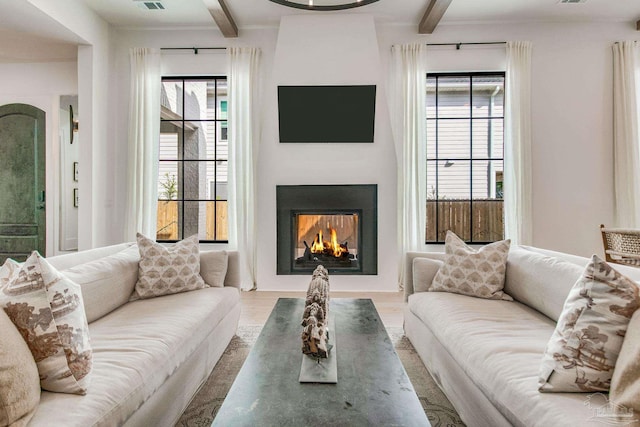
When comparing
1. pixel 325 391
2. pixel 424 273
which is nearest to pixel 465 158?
pixel 424 273

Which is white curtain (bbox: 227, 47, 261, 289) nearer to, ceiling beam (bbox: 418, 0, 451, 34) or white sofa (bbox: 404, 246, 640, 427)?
ceiling beam (bbox: 418, 0, 451, 34)

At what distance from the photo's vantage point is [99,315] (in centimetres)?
185

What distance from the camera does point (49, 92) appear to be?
4.45m

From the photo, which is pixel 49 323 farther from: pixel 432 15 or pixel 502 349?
pixel 432 15

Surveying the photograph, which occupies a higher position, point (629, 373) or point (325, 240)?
point (325, 240)

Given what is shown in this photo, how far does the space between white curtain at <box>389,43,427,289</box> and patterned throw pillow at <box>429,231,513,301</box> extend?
5.25ft

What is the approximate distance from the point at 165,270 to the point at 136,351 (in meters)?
0.89

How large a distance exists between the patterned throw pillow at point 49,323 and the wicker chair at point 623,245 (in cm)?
359

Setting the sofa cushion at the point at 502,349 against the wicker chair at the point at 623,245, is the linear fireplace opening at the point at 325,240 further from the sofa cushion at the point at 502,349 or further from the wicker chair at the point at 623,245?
the wicker chair at the point at 623,245

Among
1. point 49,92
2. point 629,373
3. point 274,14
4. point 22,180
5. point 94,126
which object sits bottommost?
point 629,373

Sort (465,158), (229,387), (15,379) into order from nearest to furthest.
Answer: (15,379) < (229,387) < (465,158)

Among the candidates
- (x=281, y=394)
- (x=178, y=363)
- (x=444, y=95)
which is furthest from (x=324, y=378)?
(x=444, y=95)

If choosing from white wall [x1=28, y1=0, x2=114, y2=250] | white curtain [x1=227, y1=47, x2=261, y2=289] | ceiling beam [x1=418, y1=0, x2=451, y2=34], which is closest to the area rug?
white curtain [x1=227, y1=47, x2=261, y2=289]

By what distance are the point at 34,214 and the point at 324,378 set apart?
4.82 meters
